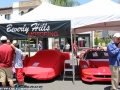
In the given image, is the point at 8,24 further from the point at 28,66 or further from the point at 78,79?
the point at 78,79

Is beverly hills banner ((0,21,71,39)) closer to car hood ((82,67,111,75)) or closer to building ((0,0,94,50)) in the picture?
car hood ((82,67,111,75))

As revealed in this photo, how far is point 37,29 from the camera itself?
26.8ft

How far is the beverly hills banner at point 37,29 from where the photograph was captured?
801 cm

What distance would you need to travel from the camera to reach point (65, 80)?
858 centimetres

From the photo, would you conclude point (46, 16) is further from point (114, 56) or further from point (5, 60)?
point (114, 56)

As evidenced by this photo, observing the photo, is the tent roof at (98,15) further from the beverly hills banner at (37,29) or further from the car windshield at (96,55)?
the car windshield at (96,55)

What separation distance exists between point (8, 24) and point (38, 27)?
1.25 metres

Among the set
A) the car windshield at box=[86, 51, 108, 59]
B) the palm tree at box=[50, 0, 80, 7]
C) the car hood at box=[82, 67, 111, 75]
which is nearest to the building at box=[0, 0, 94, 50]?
the palm tree at box=[50, 0, 80, 7]

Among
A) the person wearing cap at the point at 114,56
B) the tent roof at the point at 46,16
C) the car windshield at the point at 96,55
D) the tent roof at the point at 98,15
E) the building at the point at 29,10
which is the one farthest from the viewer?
the building at the point at 29,10

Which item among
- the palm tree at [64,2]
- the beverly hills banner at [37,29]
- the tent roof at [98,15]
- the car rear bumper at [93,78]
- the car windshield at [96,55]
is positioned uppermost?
the palm tree at [64,2]

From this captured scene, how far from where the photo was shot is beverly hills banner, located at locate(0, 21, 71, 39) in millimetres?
8008

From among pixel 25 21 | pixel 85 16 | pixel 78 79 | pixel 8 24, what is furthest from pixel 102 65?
pixel 8 24

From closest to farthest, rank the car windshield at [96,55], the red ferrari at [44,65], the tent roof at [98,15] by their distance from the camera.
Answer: the tent roof at [98,15], the red ferrari at [44,65], the car windshield at [96,55]

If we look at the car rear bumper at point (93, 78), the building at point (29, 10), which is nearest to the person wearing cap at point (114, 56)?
the car rear bumper at point (93, 78)
